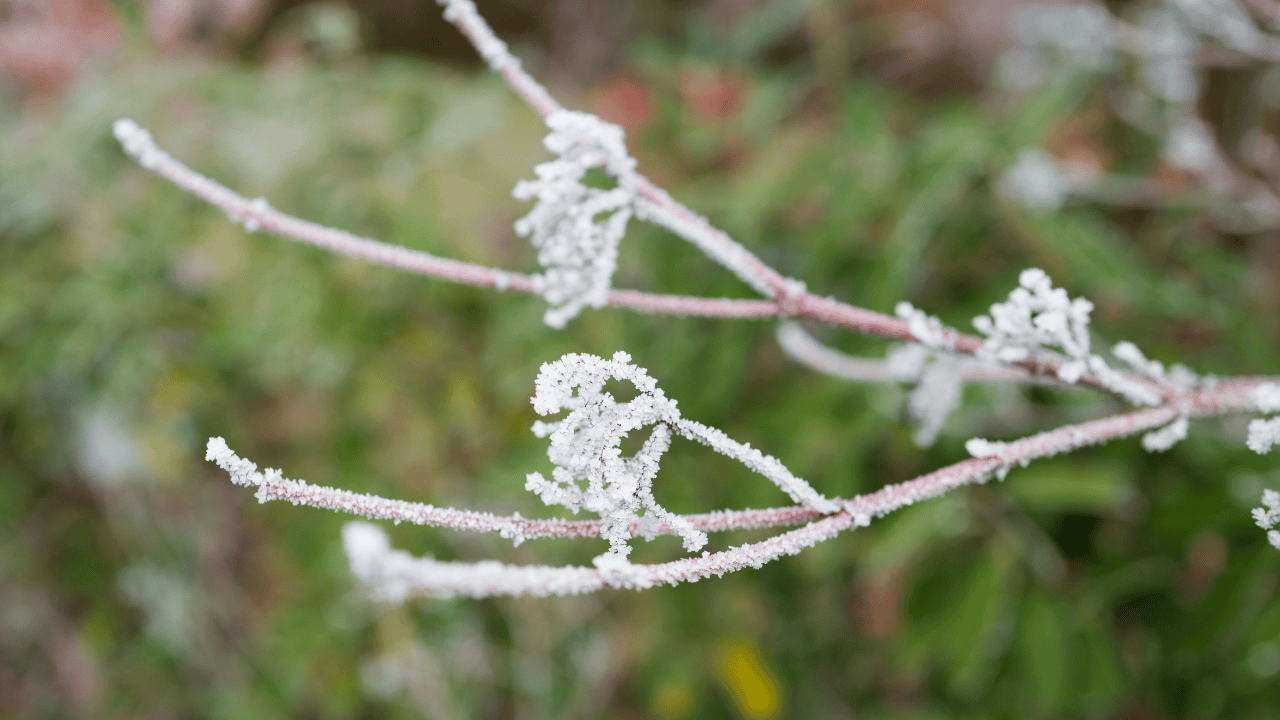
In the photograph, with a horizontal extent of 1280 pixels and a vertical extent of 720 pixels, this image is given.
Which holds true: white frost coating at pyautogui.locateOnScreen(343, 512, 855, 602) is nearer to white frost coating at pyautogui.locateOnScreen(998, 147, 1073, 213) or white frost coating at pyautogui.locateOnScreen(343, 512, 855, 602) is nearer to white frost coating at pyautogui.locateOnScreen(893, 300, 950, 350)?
white frost coating at pyautogui.locateOnScreen(893, 300, 950, 350)

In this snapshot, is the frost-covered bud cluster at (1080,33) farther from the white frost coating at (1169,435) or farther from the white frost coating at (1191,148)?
the white frost coating at (1169,435)

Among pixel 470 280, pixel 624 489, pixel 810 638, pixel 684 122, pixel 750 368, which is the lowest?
pixel 624 489

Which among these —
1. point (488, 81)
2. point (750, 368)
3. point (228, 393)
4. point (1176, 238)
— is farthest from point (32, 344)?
point (1176, 238)

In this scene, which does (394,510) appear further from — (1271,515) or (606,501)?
(1271,515)

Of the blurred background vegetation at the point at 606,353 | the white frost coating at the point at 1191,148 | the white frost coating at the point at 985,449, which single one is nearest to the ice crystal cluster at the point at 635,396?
the white frost coating at the point at 985,449

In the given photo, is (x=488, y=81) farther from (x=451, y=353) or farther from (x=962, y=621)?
(x=962, y=621)

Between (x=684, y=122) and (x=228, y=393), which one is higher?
(x=684, y=122)
